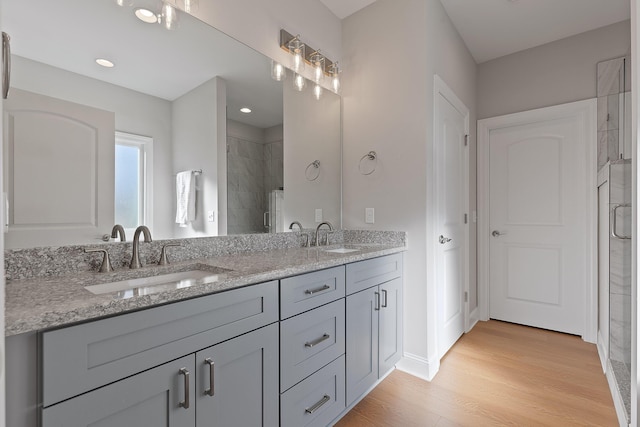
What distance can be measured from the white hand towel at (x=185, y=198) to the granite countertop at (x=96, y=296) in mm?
230

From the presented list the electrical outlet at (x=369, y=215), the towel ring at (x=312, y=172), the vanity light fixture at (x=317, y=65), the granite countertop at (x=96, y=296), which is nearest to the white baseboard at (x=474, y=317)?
the electrical outlet at (x=369, y=215)

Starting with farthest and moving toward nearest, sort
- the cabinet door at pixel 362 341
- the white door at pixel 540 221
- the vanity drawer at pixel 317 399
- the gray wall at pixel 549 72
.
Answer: the white door at pixel 540 221, the gray wall at pixel 549 72, the cabinet door at pixel 362 341, the vanity drawer at pixel 317 399

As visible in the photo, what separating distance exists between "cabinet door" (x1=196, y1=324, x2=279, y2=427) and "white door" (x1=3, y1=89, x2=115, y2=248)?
73 cm

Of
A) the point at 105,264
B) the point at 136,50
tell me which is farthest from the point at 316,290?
the point at 136,50

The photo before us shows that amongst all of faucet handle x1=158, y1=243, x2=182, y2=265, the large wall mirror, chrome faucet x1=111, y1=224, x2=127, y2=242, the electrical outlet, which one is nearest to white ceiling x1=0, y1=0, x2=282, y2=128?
the large wall mirror

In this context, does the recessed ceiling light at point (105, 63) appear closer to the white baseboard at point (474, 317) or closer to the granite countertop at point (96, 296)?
the granite countertop at point (96, 296)

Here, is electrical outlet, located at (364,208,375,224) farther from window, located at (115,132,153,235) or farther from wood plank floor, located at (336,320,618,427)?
window, located at (115,132,153,235)

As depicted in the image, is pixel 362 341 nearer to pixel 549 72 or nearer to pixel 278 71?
pixel 278 71

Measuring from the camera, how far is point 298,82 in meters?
2.25

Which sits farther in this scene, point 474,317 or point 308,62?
point 474,317

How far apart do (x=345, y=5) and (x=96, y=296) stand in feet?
8.40

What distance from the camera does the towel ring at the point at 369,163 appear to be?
242 cm

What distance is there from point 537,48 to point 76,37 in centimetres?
361

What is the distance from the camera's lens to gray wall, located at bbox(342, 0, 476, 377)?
2180 millimetres
